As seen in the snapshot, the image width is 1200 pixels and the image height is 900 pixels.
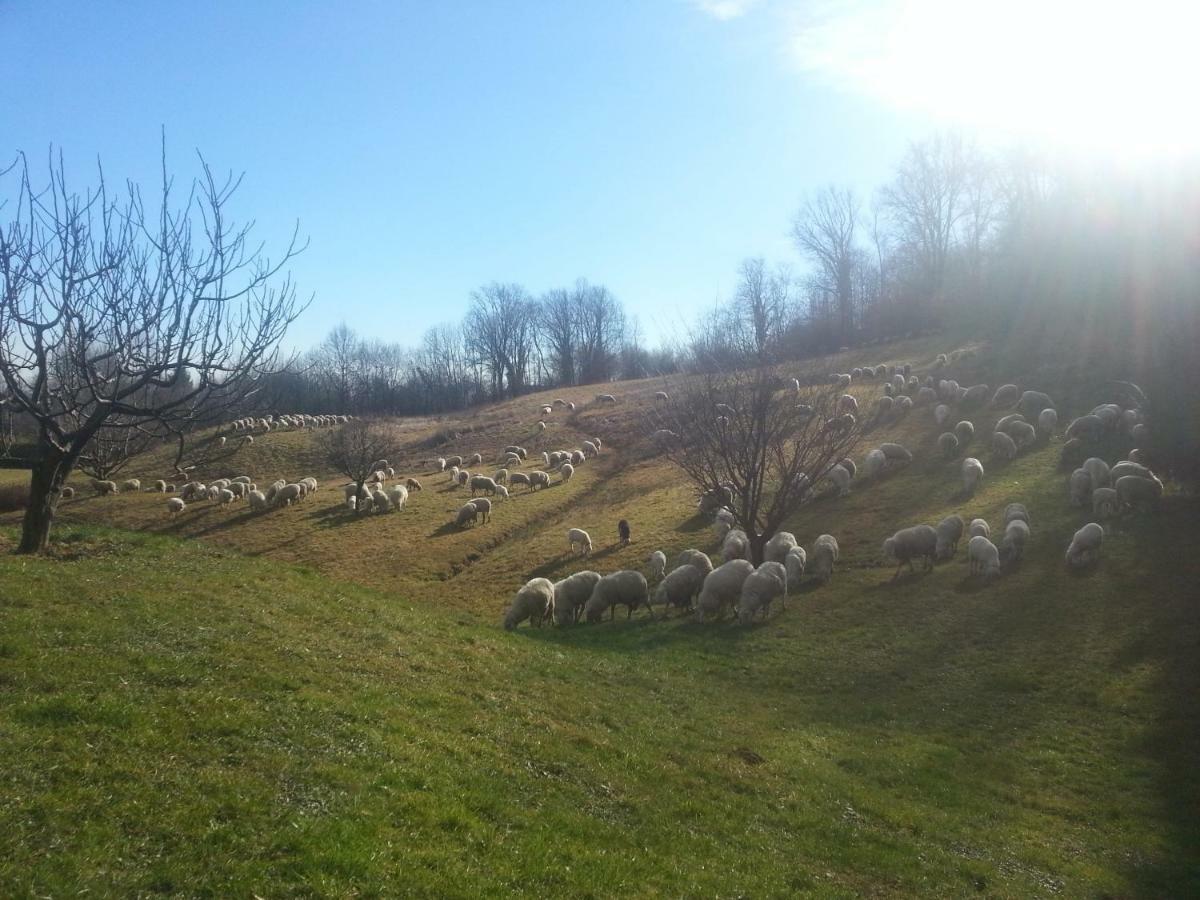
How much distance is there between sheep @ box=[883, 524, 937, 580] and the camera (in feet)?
76.4

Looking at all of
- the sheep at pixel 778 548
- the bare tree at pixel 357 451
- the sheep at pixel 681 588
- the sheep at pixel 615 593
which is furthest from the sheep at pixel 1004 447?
the bare tree at pixel 357 451

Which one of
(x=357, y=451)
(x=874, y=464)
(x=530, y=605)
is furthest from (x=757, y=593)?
(x=357, y=451)

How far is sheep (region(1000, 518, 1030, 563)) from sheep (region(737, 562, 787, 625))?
6783 millimetres

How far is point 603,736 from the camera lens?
10797 mm

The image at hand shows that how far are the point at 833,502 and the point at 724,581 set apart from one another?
12195mm

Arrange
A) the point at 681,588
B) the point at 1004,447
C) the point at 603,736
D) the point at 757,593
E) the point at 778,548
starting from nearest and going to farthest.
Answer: the point at 603,736, the point at 757,593, the point at 681,588, the point at 778,548, the point at 1004,447

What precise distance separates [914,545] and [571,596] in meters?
10.2

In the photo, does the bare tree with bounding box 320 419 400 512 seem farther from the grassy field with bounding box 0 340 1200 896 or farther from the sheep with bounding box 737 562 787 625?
the sheep with bounding box 737 562 787 625

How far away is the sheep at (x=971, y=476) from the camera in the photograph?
97.1 ft

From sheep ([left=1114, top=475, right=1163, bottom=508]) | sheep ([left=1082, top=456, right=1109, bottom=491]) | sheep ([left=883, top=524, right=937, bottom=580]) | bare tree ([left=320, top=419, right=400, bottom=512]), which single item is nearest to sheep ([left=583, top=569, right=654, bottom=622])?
sheep ([left=883, top=524, right=937, bottom=580])

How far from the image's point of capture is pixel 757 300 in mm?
66875

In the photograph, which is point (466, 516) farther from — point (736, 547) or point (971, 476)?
point (971, 476)

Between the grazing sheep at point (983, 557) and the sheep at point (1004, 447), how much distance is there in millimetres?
11486

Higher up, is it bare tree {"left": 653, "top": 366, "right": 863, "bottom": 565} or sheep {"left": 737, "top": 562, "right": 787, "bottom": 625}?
bare tree {"left": 653, "top": 366, "right": 863, "bottom": 565}
